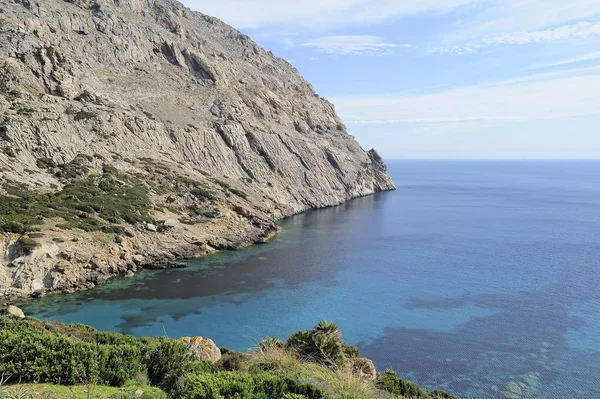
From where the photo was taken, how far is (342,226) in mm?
75312

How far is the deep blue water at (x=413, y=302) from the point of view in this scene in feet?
90.1

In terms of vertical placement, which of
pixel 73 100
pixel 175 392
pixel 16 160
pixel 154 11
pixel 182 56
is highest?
pixel 154 11

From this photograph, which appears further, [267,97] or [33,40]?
[267,97]

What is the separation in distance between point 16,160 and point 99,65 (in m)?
37.8

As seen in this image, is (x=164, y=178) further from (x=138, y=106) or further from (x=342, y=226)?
(x=342, y=226)

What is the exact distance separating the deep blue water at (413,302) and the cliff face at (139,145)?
502 centimetres

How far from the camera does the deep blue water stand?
90.1ft

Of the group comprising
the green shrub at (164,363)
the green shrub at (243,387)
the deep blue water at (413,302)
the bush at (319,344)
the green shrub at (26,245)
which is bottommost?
the deep blue water at (413,302)

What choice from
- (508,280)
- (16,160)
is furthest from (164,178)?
(508,280)

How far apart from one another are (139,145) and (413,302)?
50.9 m

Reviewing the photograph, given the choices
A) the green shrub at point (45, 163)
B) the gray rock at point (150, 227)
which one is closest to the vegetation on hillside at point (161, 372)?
the gray rock at point (150, 227)

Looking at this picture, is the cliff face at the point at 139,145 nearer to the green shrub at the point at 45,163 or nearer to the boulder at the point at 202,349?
the green shrub at the point at 45,163

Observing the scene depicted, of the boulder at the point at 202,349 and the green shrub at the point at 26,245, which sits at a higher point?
the boulder at the point at 202,349

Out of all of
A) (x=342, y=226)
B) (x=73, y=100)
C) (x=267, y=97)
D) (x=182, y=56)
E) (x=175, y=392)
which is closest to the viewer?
(x=175, y=392)
